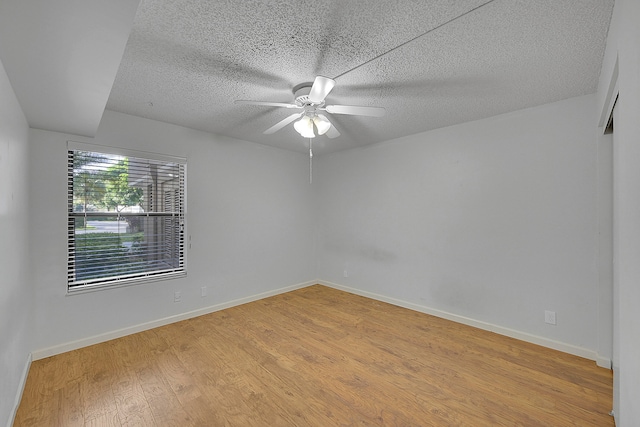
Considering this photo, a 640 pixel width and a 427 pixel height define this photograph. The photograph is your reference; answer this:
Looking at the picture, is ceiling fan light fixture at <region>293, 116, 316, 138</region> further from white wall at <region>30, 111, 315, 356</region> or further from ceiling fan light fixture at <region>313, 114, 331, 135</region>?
white wall at <region>30, 111, 315, 356</region>

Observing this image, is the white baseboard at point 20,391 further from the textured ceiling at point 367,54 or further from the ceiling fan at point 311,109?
the ceiling fan at point 311,109

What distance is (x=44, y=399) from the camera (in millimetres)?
1923

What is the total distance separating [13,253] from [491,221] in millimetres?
4149

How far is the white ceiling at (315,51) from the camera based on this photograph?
52.7 inches

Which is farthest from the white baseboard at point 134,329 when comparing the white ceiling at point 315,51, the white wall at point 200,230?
the white ceiling at point 315,51

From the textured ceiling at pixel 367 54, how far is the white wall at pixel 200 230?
673 millimetres

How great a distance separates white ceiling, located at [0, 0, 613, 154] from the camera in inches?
52.7

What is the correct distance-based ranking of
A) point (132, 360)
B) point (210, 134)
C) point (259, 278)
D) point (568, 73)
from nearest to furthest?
point (568, 73)
point (132, 360)
point (210, 134)
point (259, 278)

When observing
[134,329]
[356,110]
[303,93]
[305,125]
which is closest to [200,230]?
[134,329]

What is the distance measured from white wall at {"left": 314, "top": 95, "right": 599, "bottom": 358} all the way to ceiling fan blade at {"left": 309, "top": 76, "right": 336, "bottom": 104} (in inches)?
84.8

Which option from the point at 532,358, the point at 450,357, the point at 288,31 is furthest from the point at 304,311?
the point at 288,31

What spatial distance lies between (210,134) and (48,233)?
1.95 m

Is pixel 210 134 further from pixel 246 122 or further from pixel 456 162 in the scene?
pixel 456 162

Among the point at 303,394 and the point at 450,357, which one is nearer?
the point at 303,394
